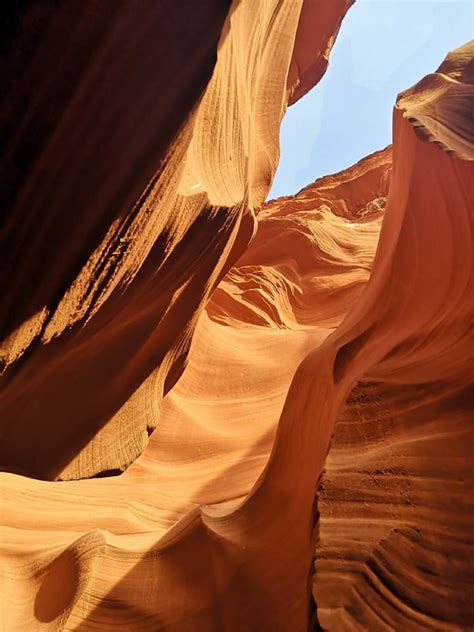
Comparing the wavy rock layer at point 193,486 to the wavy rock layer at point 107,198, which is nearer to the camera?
the wavy rock layer at point 107,198

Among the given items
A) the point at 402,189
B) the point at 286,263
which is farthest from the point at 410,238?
the point at 286,263

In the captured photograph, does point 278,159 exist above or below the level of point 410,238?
above

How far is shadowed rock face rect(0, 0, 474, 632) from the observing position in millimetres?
1379

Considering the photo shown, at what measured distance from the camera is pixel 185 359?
12.0ft

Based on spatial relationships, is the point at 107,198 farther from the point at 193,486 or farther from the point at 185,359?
the point at 193,486

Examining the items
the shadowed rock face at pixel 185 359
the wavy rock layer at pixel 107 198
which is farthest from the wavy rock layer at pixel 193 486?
the wavy rock layer at pixel 107 198

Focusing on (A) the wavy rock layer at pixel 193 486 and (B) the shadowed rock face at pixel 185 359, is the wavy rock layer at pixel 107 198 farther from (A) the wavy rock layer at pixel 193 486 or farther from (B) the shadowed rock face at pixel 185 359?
(A) the wavy rock layer at pixel 193 486

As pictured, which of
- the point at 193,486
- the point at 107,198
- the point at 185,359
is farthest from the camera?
the point at 185,359

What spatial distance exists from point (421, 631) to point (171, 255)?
1.73 metres

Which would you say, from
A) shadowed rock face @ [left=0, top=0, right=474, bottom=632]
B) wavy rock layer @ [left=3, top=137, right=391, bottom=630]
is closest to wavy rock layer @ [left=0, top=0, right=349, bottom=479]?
shadowed rock face @ [left=0, top=0, right=474, bottom=632]

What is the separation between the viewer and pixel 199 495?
3178 millimetres

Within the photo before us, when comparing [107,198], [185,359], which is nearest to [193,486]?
[185,359]

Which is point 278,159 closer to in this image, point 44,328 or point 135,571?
point 44,328

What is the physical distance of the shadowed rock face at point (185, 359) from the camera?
1379 mm
